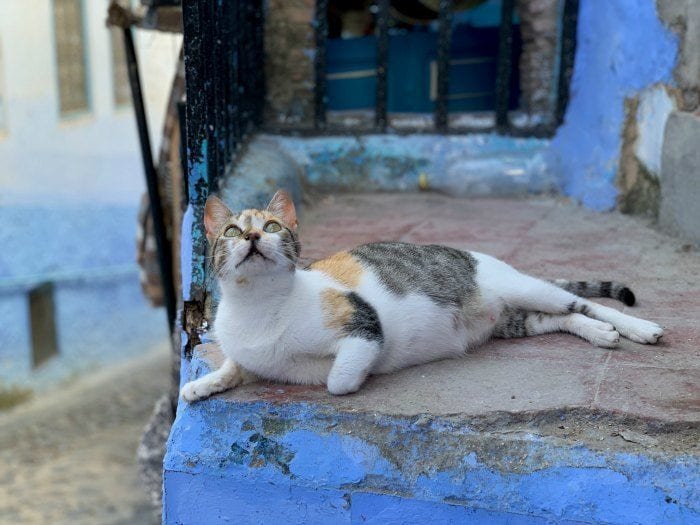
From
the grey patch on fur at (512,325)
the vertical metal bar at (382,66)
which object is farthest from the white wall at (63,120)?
the grey patch on fur at (512,325)

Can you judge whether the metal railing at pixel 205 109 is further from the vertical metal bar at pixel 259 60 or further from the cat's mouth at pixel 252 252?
the vertical metal bar at pixel 259 60

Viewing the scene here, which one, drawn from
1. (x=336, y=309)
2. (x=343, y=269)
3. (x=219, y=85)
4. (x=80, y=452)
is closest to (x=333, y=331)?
(x=336, y=309)

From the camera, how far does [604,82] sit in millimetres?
4711

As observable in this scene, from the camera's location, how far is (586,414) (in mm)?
2174

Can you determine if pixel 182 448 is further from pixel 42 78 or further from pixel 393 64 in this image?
pixel 42 78

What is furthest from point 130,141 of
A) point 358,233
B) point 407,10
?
point 358,233

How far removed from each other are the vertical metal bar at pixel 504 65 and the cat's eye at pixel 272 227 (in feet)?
10.1

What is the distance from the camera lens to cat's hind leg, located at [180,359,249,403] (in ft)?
7.91

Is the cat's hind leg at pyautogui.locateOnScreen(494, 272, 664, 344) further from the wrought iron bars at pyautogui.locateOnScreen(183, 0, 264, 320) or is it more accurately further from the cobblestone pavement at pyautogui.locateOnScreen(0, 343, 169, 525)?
the cobblestone pavement at pyautogui.locateOnScreen(0, 343, 169, 525)

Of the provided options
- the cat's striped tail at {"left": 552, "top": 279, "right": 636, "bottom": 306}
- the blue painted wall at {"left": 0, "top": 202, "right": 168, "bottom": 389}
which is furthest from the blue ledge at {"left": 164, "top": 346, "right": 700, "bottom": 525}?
the blue painted wall at {"left": 0, "top": 202, "right": 168, "bottom": 389}

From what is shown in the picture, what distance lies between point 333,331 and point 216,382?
1.24ft

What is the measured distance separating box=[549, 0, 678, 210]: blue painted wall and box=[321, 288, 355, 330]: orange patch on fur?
2489 mm

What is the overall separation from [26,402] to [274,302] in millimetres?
7645

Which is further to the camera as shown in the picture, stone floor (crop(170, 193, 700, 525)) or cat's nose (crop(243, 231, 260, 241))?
cat's nose (crop(243, 231, 260, 241))
